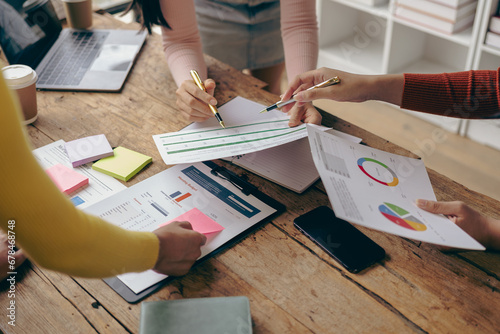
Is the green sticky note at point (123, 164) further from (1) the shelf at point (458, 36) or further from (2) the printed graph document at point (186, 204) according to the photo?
(1) the shelf at point (458, 36)

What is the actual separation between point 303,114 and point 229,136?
20 cm

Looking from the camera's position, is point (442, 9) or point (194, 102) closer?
point (194, 102)

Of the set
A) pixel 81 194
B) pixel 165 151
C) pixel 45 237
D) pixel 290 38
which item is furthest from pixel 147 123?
pixel 45 237

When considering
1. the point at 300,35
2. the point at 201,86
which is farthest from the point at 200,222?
the point at 300,35

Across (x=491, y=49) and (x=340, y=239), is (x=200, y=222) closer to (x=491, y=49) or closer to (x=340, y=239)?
(x=340, y=239)

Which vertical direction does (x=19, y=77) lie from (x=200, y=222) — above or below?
above

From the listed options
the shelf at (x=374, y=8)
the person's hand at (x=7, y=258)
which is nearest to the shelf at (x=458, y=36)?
the shelf at (x=374, y=8)

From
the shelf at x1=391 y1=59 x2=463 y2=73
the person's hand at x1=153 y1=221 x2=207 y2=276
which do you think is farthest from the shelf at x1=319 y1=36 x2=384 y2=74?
the person's hand at x1=153 y1=221 x2=207 y2=276

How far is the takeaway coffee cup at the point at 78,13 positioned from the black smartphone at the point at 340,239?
113 cm

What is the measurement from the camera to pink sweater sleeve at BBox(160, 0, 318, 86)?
133 centimetres

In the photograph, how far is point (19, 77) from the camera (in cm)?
114

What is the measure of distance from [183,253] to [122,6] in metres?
2.48

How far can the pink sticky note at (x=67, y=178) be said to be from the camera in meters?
0.98

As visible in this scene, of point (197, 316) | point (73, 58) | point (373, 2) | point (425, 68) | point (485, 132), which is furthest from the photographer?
point (425, 68)
